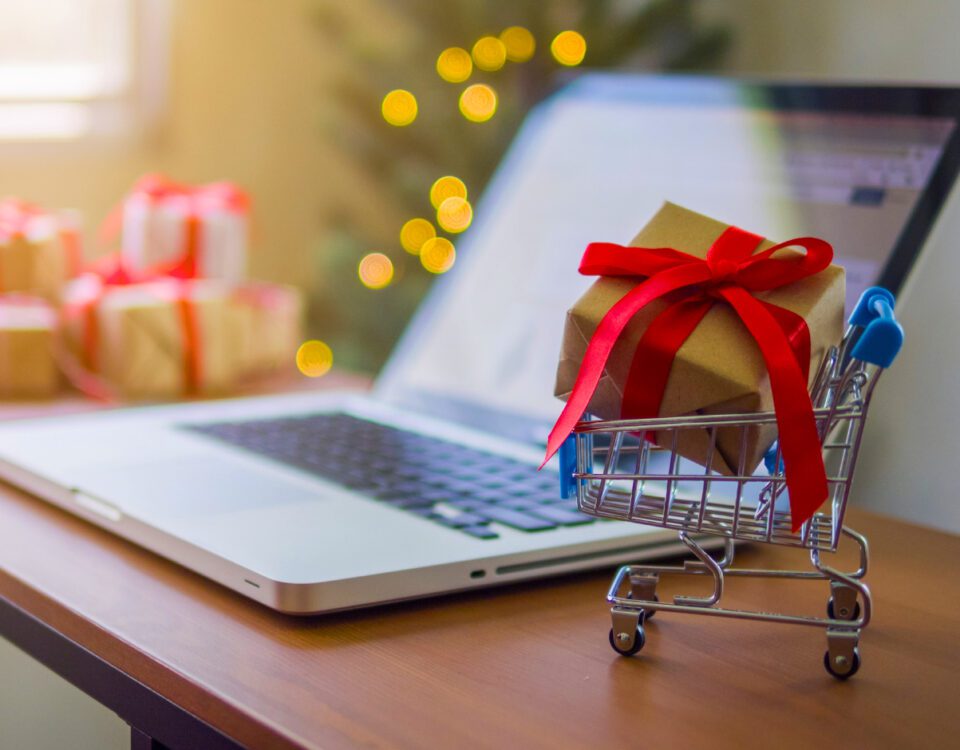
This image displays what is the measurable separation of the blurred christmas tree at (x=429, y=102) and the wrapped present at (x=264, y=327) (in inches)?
27.0

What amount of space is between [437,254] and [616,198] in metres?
1.03

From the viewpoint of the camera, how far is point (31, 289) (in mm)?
1142

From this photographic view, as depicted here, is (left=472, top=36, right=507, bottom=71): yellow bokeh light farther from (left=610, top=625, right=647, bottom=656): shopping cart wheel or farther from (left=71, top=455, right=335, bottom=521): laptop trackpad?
(left=610, top=625, right=647, bottom=656): shopping cart wheel

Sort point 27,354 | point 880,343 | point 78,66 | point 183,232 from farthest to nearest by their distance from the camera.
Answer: point 78,66, point 183,232, point 27,354, point 880,343

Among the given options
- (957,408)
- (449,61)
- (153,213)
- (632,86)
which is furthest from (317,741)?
Result: (449,61)

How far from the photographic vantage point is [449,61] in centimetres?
190

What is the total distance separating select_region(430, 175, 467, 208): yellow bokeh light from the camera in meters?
1.91

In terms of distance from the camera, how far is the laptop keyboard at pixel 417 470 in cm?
65

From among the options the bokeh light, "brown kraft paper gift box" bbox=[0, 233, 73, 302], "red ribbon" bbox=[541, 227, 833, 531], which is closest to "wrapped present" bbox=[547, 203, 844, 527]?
"red ribbon" bbox=[541, 227, 833, 531]

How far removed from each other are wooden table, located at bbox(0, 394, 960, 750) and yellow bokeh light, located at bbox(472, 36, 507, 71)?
1.38m

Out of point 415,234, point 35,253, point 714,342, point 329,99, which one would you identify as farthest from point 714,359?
point 329,99

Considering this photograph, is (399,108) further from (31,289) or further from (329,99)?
(31,289)

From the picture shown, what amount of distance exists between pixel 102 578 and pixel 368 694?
0.20 meters

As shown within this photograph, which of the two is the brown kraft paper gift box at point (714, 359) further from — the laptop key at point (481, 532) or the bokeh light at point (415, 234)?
the bokeh light at point (415, 234)
